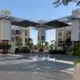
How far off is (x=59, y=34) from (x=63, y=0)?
68.4 metres

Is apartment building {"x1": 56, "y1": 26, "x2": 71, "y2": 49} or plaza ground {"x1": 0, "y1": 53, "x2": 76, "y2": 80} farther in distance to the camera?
apartment building {"x1": 56, "y1": 26, "x2": 71, "y2": 49}

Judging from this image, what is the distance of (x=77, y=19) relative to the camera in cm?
3438

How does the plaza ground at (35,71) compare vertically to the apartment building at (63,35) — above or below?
below

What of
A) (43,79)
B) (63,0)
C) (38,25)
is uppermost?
(38,25)

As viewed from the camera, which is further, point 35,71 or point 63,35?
point 63,35

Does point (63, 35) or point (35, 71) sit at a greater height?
point (63, 35)

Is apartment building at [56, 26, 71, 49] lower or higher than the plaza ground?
higher

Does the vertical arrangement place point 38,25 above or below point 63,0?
above

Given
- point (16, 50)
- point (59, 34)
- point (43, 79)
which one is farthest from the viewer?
point (59, 34)

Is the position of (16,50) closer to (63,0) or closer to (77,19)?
(77,19)

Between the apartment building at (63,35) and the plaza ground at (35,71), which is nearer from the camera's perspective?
the plaza ground at (35,71)

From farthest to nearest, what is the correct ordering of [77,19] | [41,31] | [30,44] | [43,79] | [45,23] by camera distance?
[30,44] < [41,31] < [45,23] < [77,19] < [43,79]

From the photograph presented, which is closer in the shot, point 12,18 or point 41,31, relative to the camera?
point 12,18

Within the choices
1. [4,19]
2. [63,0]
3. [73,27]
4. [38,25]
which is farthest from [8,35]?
[63,0]
